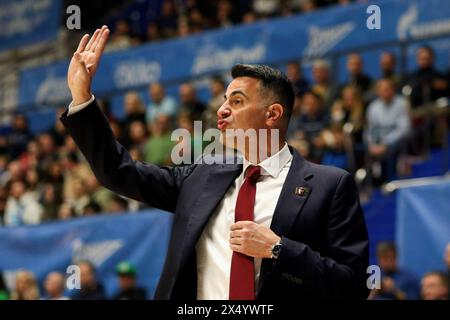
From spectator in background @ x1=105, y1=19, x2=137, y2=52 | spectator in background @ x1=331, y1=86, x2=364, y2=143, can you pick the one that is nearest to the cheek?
spectator in background @ x1=331, y1=86, x2=364, y2=143

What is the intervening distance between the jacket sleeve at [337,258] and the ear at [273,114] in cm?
38

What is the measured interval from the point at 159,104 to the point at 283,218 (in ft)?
29.9

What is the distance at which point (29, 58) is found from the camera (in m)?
17.9

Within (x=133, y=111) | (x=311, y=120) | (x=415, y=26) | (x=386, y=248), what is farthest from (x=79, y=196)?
(x=386, y=248)

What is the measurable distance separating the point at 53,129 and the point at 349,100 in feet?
17.5

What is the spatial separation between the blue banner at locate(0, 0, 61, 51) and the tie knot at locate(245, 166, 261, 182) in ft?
41.1

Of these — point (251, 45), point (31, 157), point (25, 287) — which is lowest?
point (25, 287)

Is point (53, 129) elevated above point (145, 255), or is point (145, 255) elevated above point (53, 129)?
point (53, 129)

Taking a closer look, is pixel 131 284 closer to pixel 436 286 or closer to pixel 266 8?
pixel 436 286

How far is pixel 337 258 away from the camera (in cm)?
382

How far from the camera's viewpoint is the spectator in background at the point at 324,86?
11179 mm

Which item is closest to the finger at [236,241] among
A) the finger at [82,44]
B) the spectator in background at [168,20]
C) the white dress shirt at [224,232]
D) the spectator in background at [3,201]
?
the white dress shirt at [224,232]
